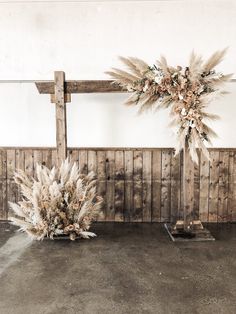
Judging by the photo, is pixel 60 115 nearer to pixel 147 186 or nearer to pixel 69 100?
pixel 69 100

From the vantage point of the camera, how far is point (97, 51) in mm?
5168

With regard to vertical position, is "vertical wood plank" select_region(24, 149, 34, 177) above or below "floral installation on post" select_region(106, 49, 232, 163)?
below

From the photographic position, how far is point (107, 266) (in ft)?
12.0

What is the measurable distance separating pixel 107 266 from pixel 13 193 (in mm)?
2221

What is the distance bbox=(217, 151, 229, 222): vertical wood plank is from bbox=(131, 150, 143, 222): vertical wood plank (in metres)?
1.09

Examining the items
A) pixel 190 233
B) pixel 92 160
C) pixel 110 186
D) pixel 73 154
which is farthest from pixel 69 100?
pixel 190 233

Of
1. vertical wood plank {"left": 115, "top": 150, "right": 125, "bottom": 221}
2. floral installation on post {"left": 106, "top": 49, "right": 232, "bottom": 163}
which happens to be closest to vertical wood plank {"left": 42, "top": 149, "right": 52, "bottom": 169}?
vertical wood plank {"left": 115, "top": 150, "right": 125, "bottom": 221}

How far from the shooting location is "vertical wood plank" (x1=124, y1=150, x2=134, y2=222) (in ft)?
17.0

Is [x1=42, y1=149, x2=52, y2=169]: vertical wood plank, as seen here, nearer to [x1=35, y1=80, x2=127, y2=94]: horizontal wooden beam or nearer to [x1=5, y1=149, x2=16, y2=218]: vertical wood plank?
[x1=5, y1=149, x2=16, y2=218]: vertical wood plank

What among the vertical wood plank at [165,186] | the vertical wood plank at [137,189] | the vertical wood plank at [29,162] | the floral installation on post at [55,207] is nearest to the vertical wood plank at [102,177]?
the vertical wood plank at [137,189]

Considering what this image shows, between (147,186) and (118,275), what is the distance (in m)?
1.95

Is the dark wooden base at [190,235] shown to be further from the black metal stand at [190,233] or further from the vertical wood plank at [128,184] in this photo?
the vertical wood plank at [128,184]

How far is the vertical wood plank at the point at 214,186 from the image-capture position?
514 centimetres

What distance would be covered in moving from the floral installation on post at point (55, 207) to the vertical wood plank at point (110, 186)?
689 millimetres
